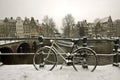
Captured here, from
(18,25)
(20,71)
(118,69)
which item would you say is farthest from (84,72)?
(18,25)

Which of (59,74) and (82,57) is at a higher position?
(82,57)

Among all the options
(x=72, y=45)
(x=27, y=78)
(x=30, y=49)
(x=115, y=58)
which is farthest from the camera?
(x=30, y=49)

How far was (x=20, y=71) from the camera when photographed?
358 cm

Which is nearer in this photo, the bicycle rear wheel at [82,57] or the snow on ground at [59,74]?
the snow on ground at [59,74]

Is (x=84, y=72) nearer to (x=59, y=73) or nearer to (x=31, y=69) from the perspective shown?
(x=59, y=73)

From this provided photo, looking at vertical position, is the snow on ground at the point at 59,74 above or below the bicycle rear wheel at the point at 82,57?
below

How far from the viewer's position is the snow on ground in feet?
10.2

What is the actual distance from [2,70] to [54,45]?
56.1 inches

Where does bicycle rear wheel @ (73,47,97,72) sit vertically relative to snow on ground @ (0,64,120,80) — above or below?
above

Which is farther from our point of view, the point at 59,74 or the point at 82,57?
the point at 82,57

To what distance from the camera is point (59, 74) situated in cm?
333

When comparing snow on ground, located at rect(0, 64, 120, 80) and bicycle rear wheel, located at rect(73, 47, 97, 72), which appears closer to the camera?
snow on ground, located at rect(0, 64, 120, 80)

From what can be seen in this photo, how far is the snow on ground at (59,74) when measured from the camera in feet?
10.2

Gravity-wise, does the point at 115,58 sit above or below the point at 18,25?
below
